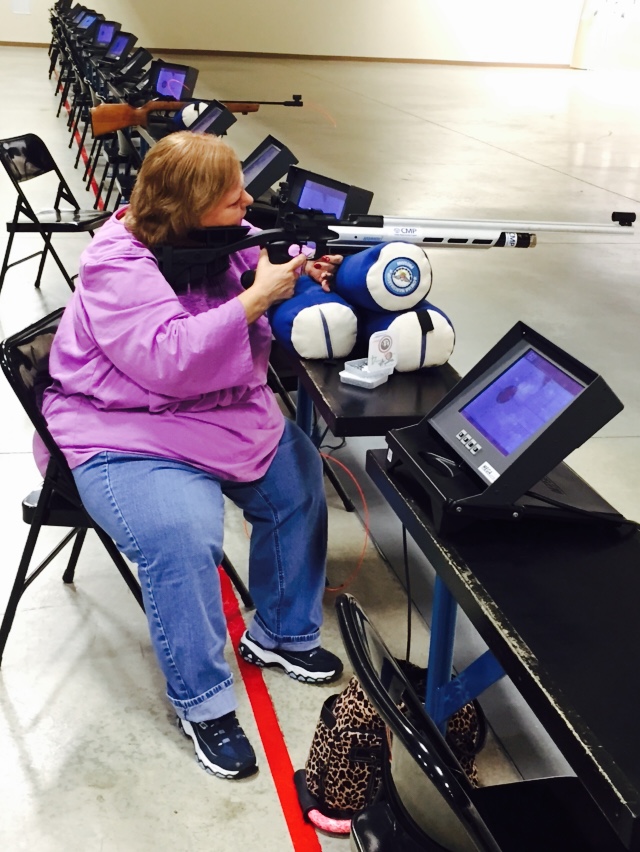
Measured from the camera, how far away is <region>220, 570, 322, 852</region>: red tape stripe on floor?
1.99 m

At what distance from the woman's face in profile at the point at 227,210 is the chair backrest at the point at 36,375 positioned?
0.47 metres

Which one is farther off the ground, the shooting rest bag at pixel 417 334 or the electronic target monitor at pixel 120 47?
the electronic target monitor at pixel 120 47

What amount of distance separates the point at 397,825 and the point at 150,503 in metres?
0.99

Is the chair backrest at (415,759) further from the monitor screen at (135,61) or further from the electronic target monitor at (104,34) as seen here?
the electronic target monitor at (104,34)

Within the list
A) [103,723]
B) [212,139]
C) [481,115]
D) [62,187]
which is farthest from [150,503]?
[481,115]

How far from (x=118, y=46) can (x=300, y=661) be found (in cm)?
870

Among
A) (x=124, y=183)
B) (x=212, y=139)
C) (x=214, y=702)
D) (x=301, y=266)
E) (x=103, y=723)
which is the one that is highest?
(x=212, y=139)

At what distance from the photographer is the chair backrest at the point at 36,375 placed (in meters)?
2.09

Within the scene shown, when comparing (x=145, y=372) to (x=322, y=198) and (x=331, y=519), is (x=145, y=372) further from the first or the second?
(x=331, y=519)

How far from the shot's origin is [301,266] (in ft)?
7.48

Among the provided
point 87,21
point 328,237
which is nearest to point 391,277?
point 328,237

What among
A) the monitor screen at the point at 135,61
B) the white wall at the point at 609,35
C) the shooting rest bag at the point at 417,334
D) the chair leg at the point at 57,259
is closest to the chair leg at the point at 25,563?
the shooting rest bag at the point at 417,334

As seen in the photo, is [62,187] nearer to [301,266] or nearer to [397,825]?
[301,266]

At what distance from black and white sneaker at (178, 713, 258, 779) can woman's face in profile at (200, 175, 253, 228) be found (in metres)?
1.15
